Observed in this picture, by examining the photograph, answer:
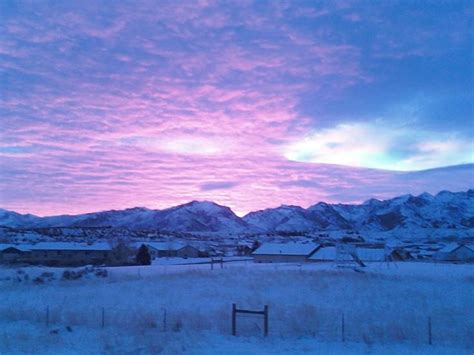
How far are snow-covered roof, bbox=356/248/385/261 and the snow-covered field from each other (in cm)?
4241

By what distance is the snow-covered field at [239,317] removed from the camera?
17.4m

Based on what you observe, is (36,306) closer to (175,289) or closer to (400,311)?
(175,289)

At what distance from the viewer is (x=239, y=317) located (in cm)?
2228

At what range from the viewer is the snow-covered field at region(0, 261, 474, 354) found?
57.0 feet

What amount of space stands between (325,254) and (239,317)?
64.1 m

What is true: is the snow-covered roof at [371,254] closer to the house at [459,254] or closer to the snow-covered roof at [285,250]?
the snow-covered roof at [285,250]

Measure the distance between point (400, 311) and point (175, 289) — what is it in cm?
1660

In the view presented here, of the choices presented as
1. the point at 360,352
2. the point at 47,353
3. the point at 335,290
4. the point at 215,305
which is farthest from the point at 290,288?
the point at 47,353

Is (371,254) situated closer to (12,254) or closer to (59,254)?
(59,254)

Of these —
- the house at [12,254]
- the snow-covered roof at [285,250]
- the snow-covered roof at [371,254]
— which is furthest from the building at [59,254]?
the snow-covered roof at [371,254]

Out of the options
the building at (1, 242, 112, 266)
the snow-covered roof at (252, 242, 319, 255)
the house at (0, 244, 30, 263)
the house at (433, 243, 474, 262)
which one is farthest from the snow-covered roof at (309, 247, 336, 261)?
the house at (0, 244, 30, 263)

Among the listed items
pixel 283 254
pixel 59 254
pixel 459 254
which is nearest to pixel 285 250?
pixel 283 254

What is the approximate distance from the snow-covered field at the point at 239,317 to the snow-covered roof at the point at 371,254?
139 feet

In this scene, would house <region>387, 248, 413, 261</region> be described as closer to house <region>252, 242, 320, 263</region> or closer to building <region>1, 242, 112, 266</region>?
house <region>252, 242, 320, 263</region>
